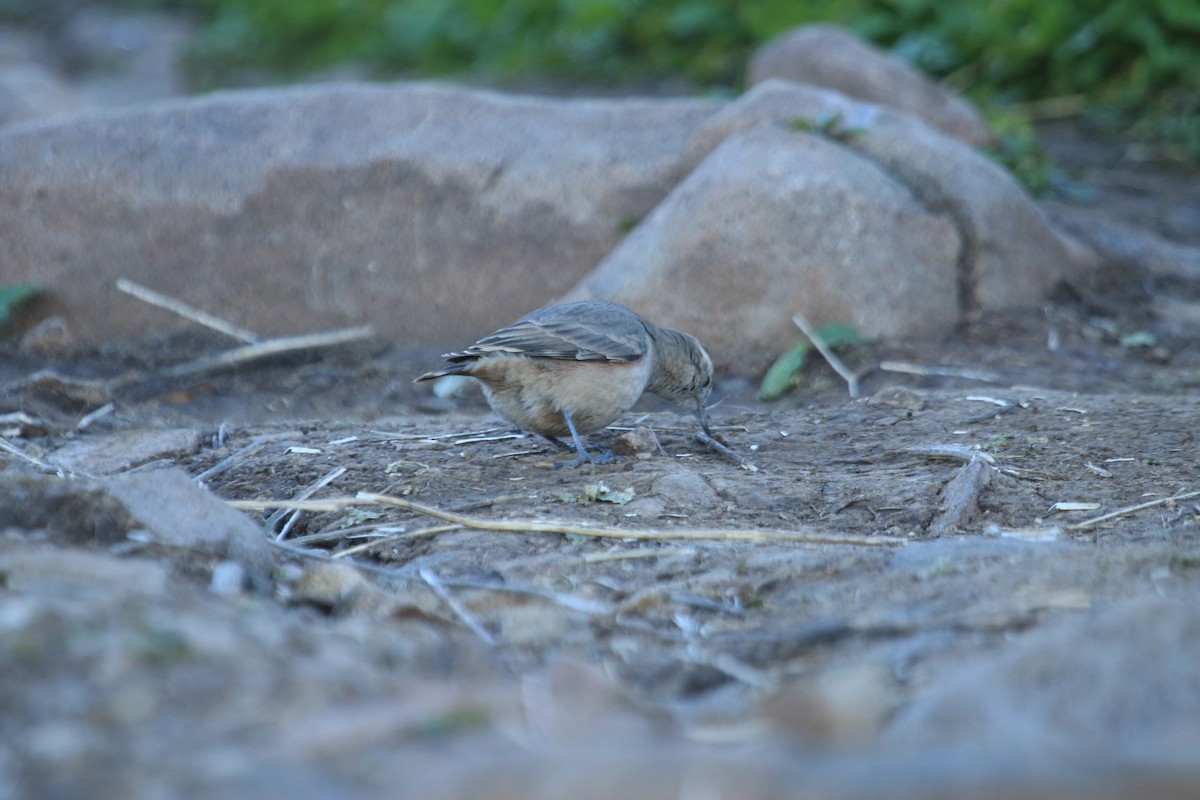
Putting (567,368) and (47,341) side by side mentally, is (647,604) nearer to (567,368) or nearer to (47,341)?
(567,368)

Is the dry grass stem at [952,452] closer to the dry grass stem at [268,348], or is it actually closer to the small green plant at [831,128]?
the small green plant at [831,128]

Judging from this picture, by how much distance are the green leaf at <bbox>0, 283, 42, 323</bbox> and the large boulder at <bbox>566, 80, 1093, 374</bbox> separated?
3453 millimetres

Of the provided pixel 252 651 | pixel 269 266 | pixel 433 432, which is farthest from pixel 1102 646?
pixel 269 266

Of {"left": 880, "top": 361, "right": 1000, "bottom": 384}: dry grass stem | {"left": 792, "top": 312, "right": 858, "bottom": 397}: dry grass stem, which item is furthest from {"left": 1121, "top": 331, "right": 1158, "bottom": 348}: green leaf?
{"left": 792, "top": 312, "right": 858, "bottom": 397}: dry grass stem

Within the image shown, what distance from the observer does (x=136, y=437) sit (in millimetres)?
5867

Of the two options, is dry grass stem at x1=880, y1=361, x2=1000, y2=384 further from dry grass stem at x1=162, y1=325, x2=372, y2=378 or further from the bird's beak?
dry grass stem at x1=162, y1=325, x2=372, y2=378

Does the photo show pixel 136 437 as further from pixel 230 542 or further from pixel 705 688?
pixel 705 688

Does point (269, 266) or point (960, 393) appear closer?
point (960, 393)

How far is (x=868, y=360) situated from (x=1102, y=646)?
4579 mm

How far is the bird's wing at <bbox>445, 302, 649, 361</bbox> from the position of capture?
523 cm

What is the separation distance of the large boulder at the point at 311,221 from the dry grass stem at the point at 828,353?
4.86 ft

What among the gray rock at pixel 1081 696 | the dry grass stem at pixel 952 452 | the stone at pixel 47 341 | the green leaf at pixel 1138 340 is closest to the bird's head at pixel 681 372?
the dry grass stem at pixel 952 452

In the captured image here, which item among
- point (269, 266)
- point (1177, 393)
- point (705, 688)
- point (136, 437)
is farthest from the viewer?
point (269, 266)

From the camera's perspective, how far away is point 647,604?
11.7 feet
